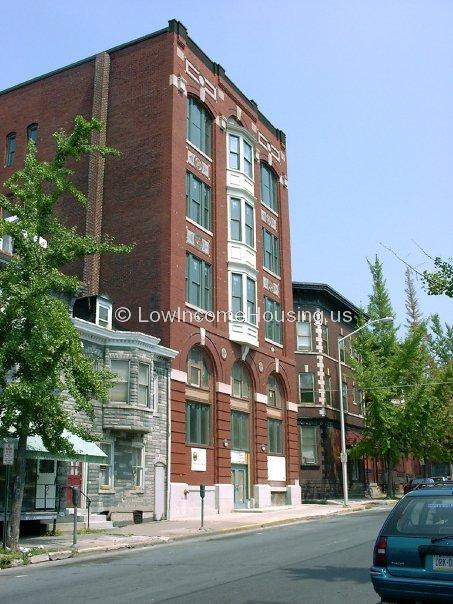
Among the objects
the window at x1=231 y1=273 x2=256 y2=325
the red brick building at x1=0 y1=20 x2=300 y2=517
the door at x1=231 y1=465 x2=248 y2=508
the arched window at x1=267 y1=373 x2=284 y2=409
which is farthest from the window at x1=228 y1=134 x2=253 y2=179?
the door at x1=231 y1=465 x2=248 y2=508

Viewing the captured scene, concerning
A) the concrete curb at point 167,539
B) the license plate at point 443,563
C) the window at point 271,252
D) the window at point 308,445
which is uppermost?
the window at point 271,252

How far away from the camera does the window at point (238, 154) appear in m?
38.9

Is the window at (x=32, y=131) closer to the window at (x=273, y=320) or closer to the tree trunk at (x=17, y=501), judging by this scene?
the window at (x=273, y=320)

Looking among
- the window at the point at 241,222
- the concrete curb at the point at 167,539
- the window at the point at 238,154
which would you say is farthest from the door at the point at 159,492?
the window at the point at 238,154

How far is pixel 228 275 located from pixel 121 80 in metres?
11.2

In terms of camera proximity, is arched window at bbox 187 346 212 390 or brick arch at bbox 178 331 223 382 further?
arched window at bbox 187 346 212 390

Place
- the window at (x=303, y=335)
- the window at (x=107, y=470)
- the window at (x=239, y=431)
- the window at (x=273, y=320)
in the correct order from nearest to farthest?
the window at (x=107, y=470) → the window at (x=239, y=431) → the window at (x=273, y=320) → the window at (x=303, y=335)

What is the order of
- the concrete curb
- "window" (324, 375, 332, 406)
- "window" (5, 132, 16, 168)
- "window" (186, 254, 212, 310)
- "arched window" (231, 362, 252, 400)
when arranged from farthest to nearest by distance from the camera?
"window" (324, 375, 332, 406) < "window" (5, 132, 16, 168) < "arched window" (231, 362, 252, 400) < "window" (186, 254, 212, 310) < the concrete curb

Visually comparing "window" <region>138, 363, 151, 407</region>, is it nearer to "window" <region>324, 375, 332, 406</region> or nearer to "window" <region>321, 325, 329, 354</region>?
"window" <region>324, 375, 332, 406</region>

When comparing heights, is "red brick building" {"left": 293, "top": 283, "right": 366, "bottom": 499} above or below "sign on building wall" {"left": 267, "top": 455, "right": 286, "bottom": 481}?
above

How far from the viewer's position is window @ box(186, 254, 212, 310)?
111 ft

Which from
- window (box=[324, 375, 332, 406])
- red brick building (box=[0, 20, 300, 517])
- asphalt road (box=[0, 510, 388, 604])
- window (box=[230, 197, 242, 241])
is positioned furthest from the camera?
window (box=[324, 375, 332, 406])

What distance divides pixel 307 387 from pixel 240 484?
43.3 ft

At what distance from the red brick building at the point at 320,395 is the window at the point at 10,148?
19847 mm
